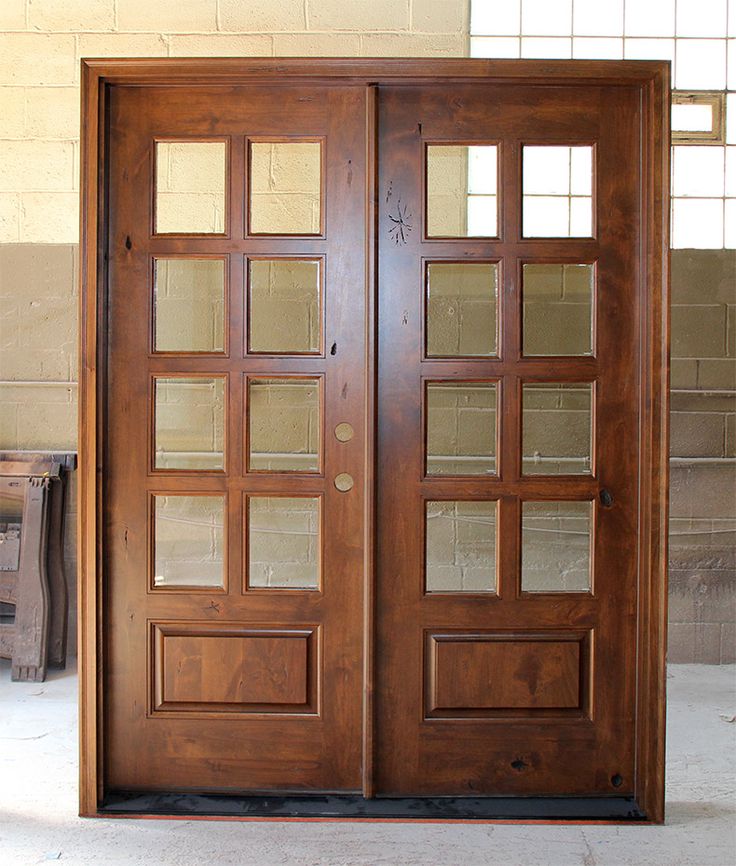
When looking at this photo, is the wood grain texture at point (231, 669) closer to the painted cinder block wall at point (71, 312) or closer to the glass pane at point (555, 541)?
the glass pane at point (555, 541)

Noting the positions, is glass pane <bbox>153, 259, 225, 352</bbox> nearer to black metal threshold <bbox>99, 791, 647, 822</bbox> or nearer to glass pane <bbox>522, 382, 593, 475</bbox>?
glass pane <bbox>522, 382, 593, 475</bbox>

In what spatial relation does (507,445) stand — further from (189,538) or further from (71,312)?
(71,312)

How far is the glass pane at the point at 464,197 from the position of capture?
241cm

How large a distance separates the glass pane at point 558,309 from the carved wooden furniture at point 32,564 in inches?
92.2

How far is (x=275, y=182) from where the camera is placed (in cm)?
244

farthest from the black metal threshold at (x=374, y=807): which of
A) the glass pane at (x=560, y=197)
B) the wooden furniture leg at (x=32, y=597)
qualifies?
the glass pane at (x=560, y=197)

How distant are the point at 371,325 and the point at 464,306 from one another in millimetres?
294

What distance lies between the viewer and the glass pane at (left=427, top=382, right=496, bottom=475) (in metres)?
2.43

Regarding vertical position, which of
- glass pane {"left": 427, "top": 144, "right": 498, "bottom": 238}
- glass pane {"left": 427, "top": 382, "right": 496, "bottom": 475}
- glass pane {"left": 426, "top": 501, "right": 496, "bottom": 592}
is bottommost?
glass pane {"left": 426, "top": 501, "right": 496, "bottom": 592}

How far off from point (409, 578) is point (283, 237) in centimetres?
112

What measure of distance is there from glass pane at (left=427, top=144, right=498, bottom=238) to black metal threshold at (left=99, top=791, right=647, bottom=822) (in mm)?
1737

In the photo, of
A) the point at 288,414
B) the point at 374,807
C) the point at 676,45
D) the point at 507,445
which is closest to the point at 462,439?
the point at 507,445

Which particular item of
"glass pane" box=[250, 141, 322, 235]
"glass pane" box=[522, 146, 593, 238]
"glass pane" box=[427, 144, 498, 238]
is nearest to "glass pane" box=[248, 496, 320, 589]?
"glass pane" box=[250, 141, 322, 235]

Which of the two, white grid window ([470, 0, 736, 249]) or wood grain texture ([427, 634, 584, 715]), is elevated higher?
white grid window ([470, 0, 736, 249])
